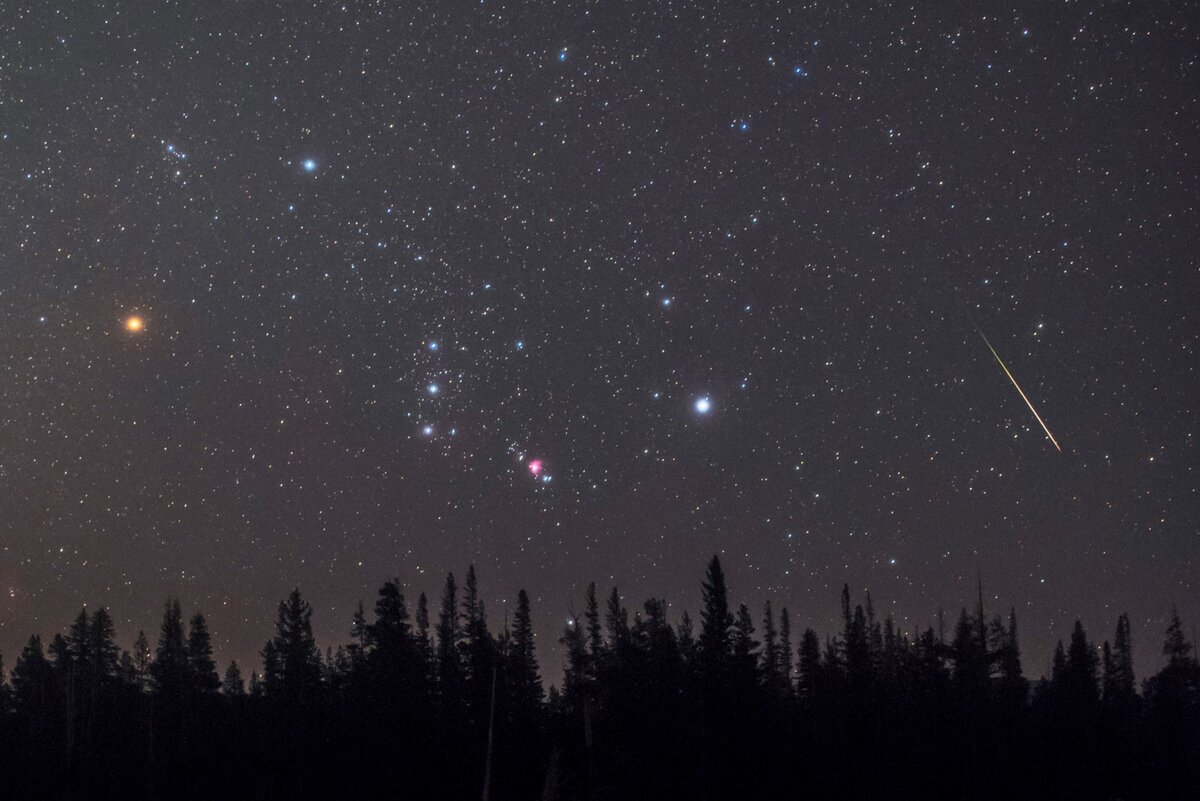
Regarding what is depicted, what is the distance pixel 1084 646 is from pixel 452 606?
5063 cm

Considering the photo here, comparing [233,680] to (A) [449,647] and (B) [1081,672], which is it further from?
(B) [1081,672]

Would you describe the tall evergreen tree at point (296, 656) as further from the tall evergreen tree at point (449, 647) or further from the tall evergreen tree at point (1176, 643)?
the tall evergreen tree at point (1176, 643)

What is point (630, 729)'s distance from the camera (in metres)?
46.2

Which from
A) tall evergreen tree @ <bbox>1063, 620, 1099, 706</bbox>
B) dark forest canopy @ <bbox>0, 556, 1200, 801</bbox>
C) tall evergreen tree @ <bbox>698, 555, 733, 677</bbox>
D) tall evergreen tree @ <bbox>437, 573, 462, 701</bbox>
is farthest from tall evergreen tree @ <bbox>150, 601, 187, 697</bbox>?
tall evergreen tree @ <bbox>1063, 620, 1099, 706</bbox>

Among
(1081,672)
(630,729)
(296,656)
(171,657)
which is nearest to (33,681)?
(171,657)

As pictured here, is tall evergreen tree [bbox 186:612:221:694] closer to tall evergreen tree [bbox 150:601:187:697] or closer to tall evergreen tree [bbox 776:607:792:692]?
tall evergreen tree [bbox 150:601:187:697]

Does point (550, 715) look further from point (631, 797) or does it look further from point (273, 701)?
point (273, 701)

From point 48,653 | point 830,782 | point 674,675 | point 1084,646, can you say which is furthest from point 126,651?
point 1084,646

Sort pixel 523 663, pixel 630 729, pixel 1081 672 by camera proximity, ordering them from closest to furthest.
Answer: pixel 630 729
pixel 523 663
pixel 1081 672

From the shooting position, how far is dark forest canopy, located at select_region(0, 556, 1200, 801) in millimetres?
47906

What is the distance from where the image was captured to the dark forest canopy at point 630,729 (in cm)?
4791

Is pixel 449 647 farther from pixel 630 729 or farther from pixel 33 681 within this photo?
pixel 33 681

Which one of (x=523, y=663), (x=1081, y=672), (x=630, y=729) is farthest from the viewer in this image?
(x=1081, y=672)

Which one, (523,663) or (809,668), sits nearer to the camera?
(523,663)
